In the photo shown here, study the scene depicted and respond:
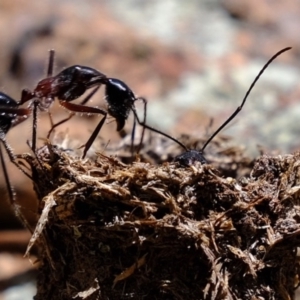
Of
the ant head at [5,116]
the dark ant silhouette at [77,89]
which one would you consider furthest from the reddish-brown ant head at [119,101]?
the ant head at [5,116]

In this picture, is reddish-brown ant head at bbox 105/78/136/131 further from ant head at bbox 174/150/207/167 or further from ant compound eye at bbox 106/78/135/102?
ant head at bbox 174/150/207/167

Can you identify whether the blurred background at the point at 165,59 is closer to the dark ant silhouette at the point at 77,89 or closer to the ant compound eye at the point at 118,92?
the dark ant silhouette at the point at 77,89

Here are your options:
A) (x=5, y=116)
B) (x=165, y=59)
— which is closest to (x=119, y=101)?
(x=5, y=116)

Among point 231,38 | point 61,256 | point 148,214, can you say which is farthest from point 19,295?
point 231,38

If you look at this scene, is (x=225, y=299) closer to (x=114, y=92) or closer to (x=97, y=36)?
(x=114, y=92)

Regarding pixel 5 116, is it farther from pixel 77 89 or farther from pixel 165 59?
pixel 165 59
